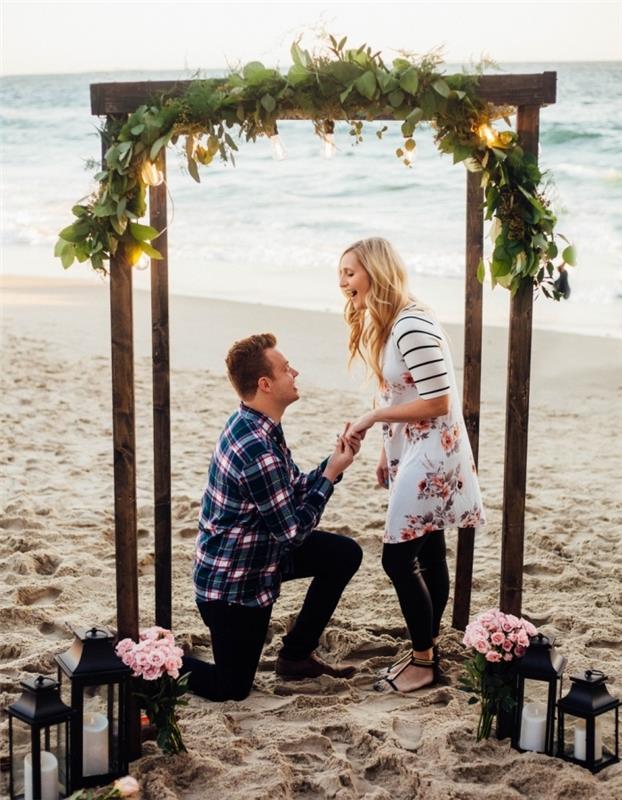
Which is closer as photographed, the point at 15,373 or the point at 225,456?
the point at 225,456

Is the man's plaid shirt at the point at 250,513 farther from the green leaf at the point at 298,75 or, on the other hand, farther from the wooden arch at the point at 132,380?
the green leaf at the point at 298,75

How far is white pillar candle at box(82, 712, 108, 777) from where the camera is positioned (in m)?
3.26

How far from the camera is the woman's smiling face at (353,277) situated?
3756 millimetres

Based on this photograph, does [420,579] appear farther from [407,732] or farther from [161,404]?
[161,404]

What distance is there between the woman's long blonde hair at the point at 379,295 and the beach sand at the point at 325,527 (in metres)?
1.22

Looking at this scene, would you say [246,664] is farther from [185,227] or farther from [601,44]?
[601,44]

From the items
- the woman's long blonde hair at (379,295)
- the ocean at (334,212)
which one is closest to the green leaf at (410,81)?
the woman's long blonde hair at (379,295)

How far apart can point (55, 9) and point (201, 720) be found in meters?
29.6

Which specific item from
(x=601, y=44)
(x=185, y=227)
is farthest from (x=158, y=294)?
(x=601, y=44)

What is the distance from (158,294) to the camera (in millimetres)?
4062

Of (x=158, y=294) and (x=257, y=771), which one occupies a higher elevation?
(x=158, y=294)

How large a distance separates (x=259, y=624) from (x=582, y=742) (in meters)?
1.13

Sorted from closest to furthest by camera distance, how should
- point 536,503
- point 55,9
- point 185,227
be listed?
1. point 536,503
2. point 185,227
3. point 55,9

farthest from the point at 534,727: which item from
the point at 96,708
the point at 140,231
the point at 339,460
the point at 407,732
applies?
the point at 140,231
